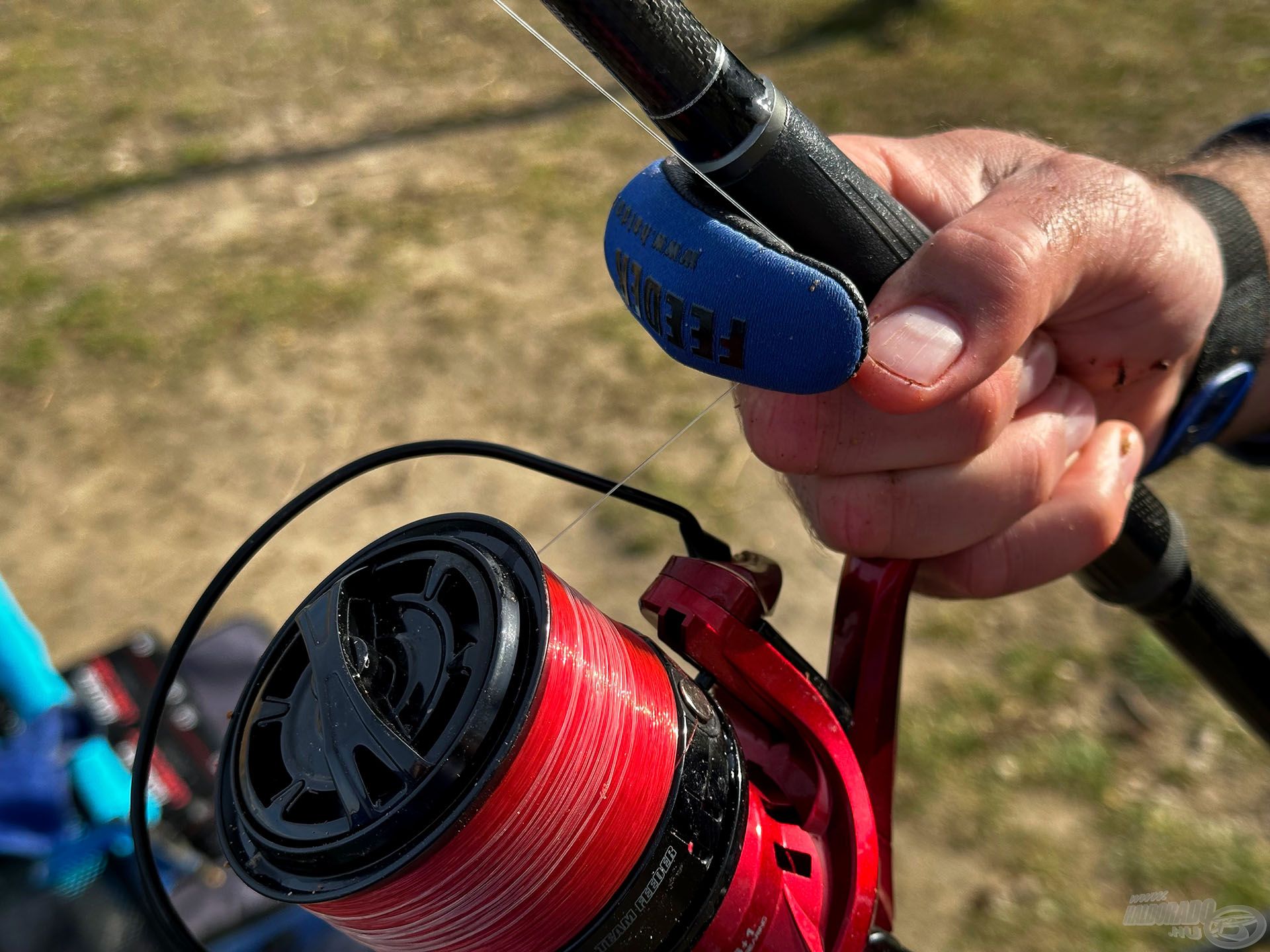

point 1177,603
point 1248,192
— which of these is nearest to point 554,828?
point 1177,603

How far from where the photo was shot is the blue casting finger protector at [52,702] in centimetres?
190

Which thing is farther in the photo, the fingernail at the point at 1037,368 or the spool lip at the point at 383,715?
the fingernail at the point at 1037,368

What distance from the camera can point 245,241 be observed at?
4.12 metres

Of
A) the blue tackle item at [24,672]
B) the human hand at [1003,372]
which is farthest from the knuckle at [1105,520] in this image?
the blue tackle item at [24,672]

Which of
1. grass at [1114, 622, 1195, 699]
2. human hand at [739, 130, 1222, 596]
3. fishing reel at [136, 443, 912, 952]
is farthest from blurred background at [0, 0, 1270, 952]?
fishing reel at [136, 443, 912, 952]

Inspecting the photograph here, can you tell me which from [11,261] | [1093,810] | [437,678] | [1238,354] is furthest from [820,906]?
[11,261]

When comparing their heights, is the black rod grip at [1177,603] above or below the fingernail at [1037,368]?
below

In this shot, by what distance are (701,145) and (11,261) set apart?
412 cm

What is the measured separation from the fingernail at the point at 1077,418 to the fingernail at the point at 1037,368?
1.6 inches

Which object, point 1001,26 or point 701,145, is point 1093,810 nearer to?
point 701,145

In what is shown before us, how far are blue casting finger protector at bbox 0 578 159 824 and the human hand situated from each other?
1.41 metres

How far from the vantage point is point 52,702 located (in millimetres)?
2096

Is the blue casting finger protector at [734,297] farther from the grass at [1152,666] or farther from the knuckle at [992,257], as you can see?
the grass at [1152,666]

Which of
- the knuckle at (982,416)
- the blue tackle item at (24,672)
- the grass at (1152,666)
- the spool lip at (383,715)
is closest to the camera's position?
the spool lip at (383,715)
